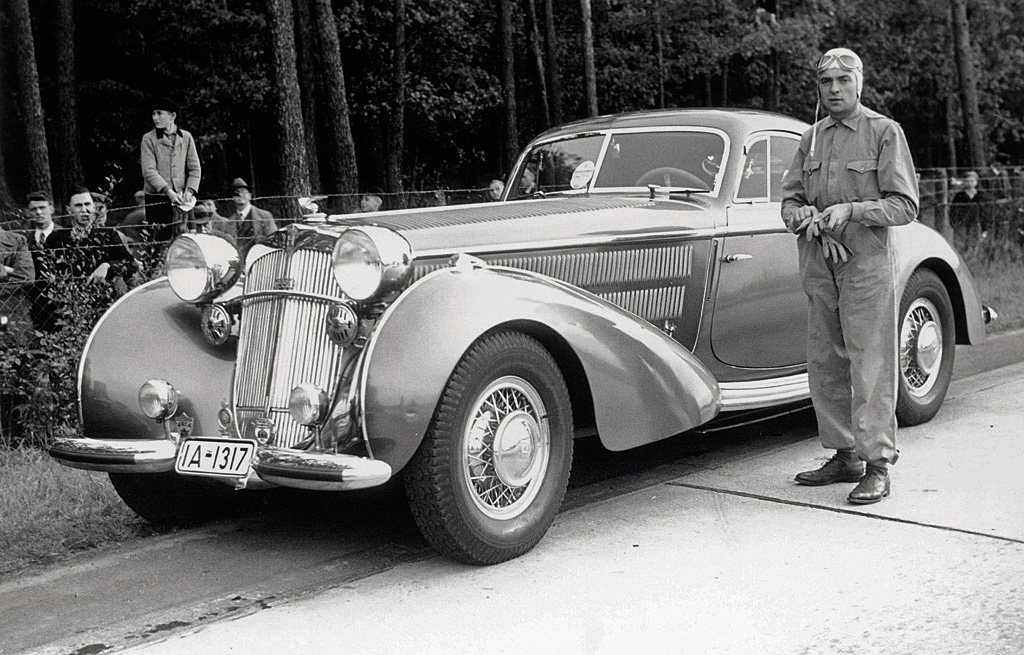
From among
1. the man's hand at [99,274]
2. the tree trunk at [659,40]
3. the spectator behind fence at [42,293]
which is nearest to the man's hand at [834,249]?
the man's hand at [99,274]

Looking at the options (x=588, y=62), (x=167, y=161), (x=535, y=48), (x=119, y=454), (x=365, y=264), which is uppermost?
(x=535, y=48)

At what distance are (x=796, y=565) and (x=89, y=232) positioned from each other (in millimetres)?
4990

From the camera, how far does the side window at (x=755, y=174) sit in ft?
19.7

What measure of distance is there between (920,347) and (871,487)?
1.82 metres

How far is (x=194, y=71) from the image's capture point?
81.0 ft

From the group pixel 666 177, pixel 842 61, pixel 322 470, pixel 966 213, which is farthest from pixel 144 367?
pixel 966 213

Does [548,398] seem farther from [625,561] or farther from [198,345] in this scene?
[198,345]

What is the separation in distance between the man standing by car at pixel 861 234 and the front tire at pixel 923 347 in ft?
4.66

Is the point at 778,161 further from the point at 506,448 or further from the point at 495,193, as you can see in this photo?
the point at 495,193

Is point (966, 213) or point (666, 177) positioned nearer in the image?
point (666, 177)

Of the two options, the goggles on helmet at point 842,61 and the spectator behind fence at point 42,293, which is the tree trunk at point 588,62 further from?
the goggles on helmet at point 842,61

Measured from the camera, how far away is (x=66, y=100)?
822 inches

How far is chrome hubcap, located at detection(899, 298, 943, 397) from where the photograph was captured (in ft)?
21.0

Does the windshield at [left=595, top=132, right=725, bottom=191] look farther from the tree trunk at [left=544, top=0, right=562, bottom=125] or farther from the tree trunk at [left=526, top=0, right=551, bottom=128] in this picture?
the tree trunk at [left=526, top=0, right=551, bottom=128]
